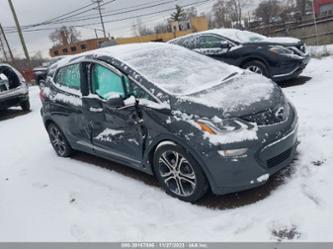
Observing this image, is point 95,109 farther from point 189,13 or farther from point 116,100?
point 189,13

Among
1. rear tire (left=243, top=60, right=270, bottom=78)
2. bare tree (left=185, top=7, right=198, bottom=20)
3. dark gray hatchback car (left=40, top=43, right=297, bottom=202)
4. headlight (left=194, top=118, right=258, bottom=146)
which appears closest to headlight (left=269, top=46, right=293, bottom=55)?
rear tire (left=243, top=60, right=270, bottom=78)

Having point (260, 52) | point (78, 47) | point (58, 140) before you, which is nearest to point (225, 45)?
point (260, 52)

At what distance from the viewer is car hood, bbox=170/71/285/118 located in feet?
11.7

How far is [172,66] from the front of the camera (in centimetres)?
452

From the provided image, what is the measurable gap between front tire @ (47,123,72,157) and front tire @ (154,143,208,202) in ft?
7.64

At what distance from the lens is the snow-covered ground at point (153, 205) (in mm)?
3293

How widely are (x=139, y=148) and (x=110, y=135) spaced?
58cm

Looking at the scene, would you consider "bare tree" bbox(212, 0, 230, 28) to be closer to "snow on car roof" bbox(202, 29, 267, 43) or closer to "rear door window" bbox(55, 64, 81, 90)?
"snow on car roof" bbox(202, 29, 267, 43)

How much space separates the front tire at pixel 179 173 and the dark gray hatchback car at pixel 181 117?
11mm

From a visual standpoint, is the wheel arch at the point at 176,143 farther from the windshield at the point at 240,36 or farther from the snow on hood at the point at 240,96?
the windshield at the point at 240,36

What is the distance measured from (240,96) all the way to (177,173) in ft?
3.46

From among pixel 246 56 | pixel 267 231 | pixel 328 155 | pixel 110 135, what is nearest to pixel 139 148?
pixel 110 135

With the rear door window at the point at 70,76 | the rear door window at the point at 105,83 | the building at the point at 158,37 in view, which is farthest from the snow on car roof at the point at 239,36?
the building at the point at 158,37

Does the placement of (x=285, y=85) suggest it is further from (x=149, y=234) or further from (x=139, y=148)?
(x=149, y=234)
